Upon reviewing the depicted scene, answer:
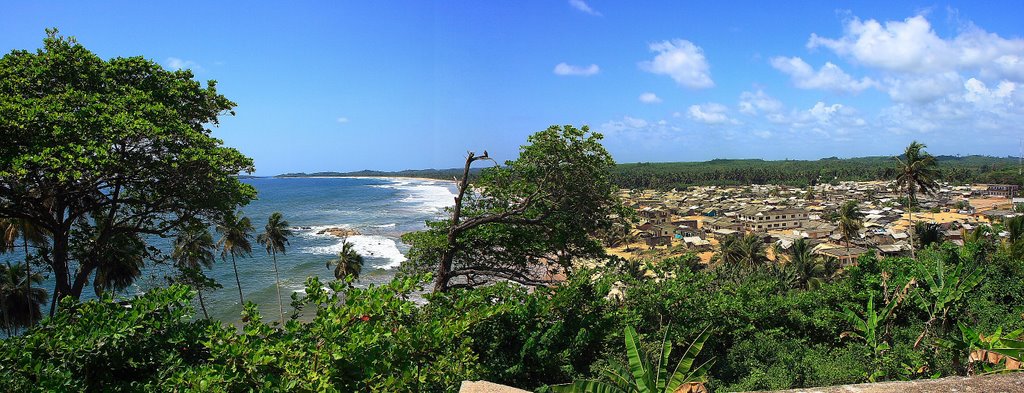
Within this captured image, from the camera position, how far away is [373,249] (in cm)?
4631

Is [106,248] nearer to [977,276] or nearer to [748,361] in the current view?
[748,361]

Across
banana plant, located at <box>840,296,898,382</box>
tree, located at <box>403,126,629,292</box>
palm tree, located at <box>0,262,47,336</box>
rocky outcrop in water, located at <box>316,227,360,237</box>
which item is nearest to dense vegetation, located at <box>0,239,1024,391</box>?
banana plant, located at <box>840,296,898,382</box>

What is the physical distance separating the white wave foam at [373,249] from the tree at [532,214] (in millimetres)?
29358

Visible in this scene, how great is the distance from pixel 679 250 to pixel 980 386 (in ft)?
156

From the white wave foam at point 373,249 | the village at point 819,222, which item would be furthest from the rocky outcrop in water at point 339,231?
the village at point 819,222

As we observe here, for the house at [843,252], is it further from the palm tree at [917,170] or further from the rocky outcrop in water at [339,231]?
the rocky outcrop in water at [339,231]

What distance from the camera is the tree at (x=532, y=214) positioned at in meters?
9.91

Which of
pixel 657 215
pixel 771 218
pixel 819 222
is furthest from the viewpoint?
pixel 657 215

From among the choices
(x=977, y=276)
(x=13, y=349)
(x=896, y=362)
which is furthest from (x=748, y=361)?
(x=13, y=349)

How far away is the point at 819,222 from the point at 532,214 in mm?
65351

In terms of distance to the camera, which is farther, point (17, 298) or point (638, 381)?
point (17, 298)

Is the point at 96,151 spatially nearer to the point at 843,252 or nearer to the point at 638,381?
the point at 638,381

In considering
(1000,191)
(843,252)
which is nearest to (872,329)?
(843,252)

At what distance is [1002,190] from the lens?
92.6 meters
